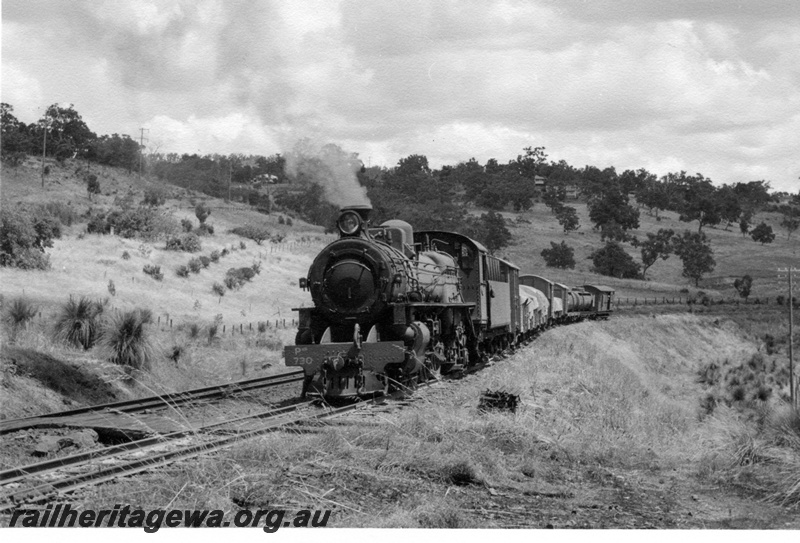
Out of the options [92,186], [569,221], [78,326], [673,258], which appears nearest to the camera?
[78,326]

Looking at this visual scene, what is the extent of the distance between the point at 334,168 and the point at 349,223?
11.2 ft

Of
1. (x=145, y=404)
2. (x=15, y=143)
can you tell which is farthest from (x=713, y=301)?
(x=145, y=404)

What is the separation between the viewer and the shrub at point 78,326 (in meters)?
18.7

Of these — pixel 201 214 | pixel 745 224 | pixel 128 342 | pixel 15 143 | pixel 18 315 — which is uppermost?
pixel 15 143

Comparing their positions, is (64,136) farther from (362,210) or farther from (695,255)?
(362,210)

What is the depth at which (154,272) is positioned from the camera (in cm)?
3972

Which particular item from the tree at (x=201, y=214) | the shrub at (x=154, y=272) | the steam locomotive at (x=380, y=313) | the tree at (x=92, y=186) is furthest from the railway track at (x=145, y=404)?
the tree at (x=92, y=186)

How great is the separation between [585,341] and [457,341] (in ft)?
69.8

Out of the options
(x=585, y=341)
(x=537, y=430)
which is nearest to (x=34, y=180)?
(x=585, y=341)

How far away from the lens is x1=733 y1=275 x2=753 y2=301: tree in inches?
2352

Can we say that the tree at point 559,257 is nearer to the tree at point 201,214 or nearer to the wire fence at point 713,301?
the wire fence at point 713,301

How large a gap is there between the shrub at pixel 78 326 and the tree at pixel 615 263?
67995 mm

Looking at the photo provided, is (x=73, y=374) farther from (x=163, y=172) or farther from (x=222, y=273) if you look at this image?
(x=163, y=172)

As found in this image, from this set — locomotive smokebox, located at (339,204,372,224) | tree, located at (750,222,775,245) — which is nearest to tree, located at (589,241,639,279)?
tree, located at (750,222,775,245)
